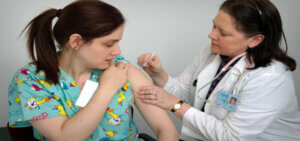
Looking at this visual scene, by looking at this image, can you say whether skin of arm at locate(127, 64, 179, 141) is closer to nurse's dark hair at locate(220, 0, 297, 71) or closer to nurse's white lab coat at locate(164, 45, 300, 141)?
nurse's white lab coat at locate(164, 45, 300, 141)

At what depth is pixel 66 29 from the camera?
1084 millimetres

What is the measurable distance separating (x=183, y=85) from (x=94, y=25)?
3.03 ft

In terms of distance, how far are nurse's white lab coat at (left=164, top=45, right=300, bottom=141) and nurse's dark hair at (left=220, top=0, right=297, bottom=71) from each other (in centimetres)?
5

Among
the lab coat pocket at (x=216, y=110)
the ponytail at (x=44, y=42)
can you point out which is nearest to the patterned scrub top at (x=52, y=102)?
the ponytail at (x=44, y=42)

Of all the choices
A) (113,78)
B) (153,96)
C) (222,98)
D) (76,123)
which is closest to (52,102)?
(76,123)

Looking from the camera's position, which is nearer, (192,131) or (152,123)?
(152,123)

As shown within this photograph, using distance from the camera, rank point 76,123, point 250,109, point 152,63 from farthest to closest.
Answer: point 152,63 < point 250,109 < point 76,123

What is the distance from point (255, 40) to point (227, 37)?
0.52 feet

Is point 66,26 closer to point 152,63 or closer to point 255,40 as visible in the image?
point 152,63

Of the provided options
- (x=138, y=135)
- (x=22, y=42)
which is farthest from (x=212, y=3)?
(x=22, y=42)

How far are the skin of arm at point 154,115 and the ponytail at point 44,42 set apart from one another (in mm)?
391

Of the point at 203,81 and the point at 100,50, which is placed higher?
the point at 100,50

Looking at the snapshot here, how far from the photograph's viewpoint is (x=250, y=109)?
1.25m

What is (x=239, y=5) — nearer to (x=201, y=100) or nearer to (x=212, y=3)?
(x=201, y=100)
